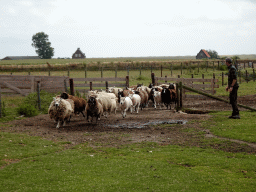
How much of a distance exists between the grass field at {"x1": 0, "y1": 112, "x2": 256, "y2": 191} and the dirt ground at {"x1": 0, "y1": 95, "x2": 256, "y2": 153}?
65 cm

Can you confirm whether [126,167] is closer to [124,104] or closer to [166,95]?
[124,104]

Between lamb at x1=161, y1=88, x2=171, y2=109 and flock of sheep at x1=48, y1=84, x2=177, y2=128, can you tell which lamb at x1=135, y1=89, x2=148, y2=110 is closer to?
flock of sheep at x1=48, y1=84, x2=177, y2=128

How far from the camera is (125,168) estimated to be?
7.87 meters

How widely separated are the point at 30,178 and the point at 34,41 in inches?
5074

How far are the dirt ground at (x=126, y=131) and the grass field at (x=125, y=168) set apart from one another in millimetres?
647

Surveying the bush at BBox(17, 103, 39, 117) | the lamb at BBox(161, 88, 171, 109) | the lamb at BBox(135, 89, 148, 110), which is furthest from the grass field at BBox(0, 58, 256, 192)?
the lamb at BBox(135, 89, 148, 110)

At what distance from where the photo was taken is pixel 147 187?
661 cm

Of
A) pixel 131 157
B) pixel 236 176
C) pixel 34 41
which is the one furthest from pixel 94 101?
pixel 34 41

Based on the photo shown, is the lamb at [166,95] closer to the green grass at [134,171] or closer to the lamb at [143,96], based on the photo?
the lamb at [143,96]

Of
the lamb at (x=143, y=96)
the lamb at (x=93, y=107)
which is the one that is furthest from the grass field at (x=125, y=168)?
the lamb at (x=143, y=96)

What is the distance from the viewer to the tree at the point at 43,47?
12875 cm

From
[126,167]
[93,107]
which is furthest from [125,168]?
[93,107]

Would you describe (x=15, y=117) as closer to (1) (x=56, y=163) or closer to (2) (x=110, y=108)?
(2) (x=110, y=108)

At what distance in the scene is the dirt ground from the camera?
10977 mm
